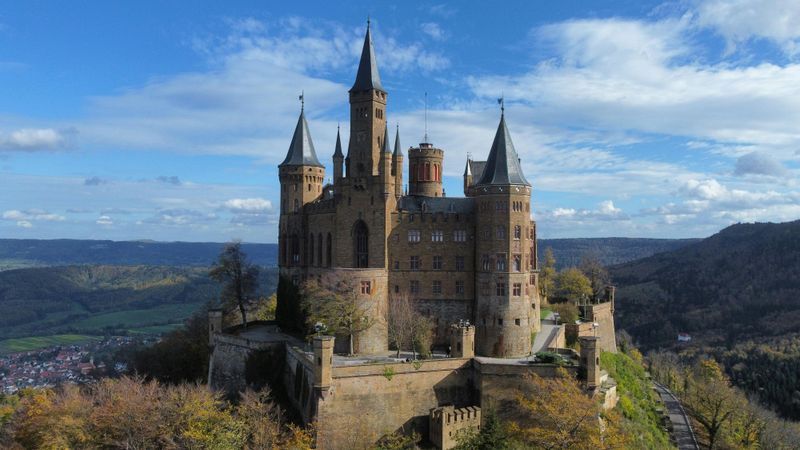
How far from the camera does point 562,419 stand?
3850cm

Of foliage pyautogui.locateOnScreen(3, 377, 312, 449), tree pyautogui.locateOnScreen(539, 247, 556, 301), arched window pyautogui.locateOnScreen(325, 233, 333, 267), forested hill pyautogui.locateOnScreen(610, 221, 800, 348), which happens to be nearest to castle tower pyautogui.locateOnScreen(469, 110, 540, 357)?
arched window pyautogui.locateOnScreen(325, 233, 333, 267)

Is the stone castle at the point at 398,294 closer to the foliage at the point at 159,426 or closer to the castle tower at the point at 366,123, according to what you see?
the castle tower at the point at 366,123

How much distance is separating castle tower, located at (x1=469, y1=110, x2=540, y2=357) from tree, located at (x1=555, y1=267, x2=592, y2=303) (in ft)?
91.3

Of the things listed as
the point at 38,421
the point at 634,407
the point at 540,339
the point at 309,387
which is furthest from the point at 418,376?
the point at 38,421

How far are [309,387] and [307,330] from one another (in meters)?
10.6

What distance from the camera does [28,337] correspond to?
17125cm

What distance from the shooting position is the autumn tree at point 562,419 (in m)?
38.3

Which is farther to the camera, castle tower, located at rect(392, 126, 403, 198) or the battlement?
castle tower, located at rect(392, 126, 403, 198)

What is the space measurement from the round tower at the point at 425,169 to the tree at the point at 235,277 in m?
20.4

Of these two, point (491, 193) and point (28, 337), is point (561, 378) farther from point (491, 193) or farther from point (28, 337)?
point (28, 337)

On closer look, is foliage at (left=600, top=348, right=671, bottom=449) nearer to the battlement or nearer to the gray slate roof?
the battlement

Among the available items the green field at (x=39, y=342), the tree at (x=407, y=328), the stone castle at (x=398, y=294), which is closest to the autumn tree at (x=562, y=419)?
the stone castle at (x=398, y=294)

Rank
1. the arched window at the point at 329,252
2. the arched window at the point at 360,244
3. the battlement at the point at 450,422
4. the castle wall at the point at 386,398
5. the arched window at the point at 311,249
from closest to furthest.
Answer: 1. the castle wall at the point at 386,398
2. the battlement at the point at 450,422
3. the arched window at the point at 360,244
4. the arched window at the point at 329,252
5. the arched window at the point at 311,249

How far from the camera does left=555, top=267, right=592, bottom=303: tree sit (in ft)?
258
